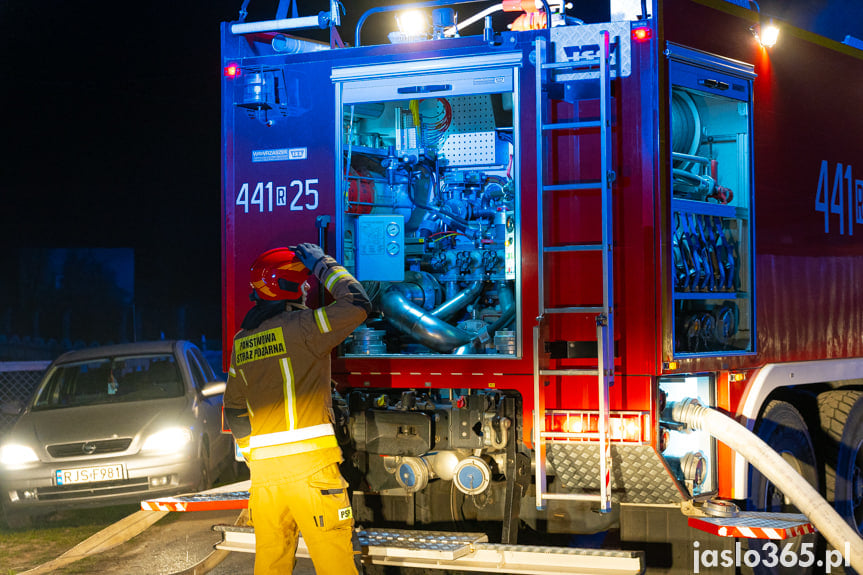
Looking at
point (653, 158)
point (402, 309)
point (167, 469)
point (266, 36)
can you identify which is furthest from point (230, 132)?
point (167, 469)

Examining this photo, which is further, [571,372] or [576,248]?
[576,248]

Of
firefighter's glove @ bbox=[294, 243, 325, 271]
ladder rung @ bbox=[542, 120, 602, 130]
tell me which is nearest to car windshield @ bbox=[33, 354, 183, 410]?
firefighter's glove @ bbox=[294, 243, 325, 271]

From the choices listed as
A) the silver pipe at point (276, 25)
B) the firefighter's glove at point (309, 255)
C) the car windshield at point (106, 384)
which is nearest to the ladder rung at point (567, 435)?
the firefighter's glove at point (309, 255)

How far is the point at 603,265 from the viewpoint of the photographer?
167 inches

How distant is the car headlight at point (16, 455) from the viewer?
734 centimetres

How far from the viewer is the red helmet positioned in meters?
4.29

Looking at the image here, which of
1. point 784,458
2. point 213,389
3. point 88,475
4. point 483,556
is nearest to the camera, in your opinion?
point 483,556

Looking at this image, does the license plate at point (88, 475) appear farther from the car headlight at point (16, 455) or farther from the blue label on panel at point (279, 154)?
the blue label on panel at point (279, 154)

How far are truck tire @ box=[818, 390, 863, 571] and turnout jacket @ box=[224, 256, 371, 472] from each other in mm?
3373

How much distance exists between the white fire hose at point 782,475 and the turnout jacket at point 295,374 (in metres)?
1.85

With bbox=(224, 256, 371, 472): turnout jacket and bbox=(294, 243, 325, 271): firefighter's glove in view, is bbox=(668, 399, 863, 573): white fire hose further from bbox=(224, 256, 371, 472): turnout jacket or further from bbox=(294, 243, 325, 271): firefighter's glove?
bbox=(294, 243, 325, 271): firefighter's glove

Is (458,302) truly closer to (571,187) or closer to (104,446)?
(571,187)

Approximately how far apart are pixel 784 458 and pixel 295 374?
3086 mm

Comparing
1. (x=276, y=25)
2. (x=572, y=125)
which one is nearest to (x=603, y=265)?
(x=572, y=125)
